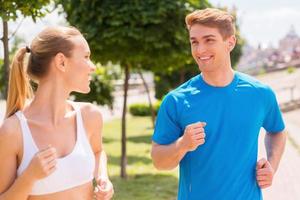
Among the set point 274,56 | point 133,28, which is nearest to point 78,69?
point 133,28

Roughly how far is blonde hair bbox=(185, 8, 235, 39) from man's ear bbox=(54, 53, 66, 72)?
83cm

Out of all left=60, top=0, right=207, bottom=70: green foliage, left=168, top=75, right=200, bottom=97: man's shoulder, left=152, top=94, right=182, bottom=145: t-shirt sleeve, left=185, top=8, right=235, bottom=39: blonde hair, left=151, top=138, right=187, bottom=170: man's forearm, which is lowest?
left=60, top=0, right=207, bottom=70: green foliage

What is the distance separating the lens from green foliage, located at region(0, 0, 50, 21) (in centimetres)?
476

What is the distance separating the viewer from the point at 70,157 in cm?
251

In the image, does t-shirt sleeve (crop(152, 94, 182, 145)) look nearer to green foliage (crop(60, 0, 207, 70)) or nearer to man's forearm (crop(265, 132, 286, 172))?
man's forearm (crop(265, 132, 286, 172))

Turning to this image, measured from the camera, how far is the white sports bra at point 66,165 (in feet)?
7.97

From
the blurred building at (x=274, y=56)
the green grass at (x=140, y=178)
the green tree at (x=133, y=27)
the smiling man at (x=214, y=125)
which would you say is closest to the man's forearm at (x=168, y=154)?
the smiling man at (x=214, y=125)

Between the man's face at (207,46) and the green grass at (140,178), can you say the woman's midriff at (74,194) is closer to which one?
the man's face at (207,46)

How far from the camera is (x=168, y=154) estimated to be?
9.71 feet

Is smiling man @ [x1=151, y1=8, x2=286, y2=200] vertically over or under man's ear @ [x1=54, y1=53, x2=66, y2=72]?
under

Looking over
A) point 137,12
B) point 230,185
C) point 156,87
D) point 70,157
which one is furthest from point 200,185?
point 156,87

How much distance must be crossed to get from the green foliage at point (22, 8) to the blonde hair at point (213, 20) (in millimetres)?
2168

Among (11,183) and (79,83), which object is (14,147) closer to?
(11,183)

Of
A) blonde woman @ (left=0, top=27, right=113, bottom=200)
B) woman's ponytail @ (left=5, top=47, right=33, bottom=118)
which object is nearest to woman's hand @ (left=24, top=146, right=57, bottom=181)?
blonde woman @ (left=0, top=27, right=113, bottom=200)
